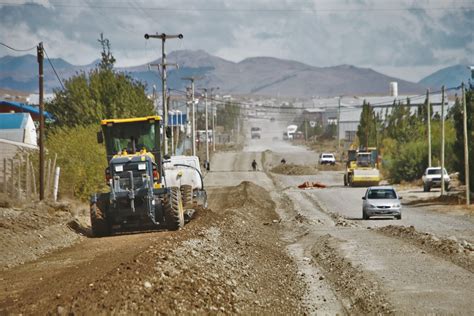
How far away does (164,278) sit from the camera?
15.4 meters

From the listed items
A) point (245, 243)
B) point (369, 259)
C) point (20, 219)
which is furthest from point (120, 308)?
point (20, 219)

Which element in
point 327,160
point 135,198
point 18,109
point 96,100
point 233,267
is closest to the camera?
point 233,267

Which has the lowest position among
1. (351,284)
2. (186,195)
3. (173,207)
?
(351,284)

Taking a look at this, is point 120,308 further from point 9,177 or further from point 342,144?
point 342,144

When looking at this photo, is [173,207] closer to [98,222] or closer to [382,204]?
[98,222]

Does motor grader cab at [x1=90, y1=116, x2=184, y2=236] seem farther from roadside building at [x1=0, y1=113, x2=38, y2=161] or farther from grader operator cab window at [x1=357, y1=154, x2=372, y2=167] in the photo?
grader operator cab window at [x1=357, y1=154, x2=372, y2=167]

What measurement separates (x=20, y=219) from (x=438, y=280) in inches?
707

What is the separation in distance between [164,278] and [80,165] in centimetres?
3389

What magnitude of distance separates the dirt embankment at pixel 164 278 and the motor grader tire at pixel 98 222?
771 mm

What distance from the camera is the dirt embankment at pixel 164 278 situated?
43.4 ft

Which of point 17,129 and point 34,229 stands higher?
point 17,129

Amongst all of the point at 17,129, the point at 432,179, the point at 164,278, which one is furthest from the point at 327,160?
the point at 164,278

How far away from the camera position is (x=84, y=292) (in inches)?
528

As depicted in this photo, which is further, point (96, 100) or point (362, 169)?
point (362, 169)
